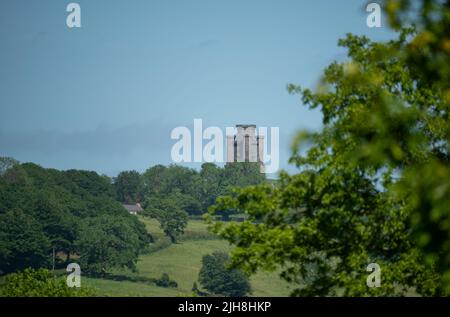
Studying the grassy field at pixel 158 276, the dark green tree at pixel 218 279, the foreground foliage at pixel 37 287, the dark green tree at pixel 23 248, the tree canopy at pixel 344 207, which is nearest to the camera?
the tree canopy at pixel 344 207

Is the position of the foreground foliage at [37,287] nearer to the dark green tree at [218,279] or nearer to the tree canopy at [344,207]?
the tree canopy at [344,207]

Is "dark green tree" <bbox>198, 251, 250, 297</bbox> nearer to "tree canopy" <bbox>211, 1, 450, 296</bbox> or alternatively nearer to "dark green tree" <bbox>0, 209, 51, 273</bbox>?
"dark green tree" <bbox>0, 209, 51, 273</bbox>

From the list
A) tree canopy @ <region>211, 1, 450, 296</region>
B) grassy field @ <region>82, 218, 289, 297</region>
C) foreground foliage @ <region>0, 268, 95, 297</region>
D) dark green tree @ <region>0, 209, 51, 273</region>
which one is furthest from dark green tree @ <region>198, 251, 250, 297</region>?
tree canopy @ <region>211, 1, 450, 296</region>

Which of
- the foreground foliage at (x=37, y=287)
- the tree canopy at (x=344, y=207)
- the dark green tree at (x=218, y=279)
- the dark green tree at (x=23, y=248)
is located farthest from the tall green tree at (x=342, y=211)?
the dark green tree at (x=23, y=248)

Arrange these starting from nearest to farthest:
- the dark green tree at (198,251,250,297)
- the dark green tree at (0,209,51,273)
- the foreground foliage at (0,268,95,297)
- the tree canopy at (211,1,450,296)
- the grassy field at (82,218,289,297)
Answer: the tree canopy at (211,1,450,296) < the foreground foliage at (0,268,95,297) < the grassy field at (82,218,289,297) < the dark green tree at (198,251,250,297) < the dark green tree at (0,209,51,273)

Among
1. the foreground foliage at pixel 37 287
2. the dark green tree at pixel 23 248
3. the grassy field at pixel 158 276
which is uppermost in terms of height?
the dark green tree at pixel 23 248

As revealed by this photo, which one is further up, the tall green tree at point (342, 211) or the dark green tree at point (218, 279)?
the dark green tree at point (218, 279)

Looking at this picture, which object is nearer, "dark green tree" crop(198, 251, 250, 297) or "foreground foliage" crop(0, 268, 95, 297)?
"foreground foliage" crop(0, 268, 95, 297)

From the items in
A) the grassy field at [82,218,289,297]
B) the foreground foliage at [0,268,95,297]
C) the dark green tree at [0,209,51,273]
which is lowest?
the foreground foliage at [0,268,95,297]

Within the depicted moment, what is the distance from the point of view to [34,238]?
19062 centimetres

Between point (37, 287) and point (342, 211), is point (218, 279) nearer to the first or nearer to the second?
point (37, 287)

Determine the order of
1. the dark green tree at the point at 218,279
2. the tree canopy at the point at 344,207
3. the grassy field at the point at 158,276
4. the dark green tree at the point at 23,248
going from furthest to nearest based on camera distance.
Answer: the dark green tree at the point at 23,248 < the dark green tree at the point at 218,279 < the grassy field at the point at 158,276 < the tree canopy at the point at 344,207
